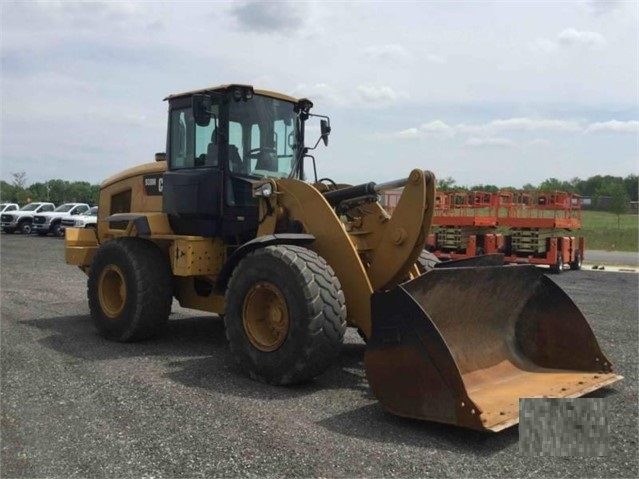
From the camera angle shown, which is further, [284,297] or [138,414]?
[284,297]

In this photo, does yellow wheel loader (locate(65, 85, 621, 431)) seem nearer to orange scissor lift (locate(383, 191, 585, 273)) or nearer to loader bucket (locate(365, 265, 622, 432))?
loader bucket (locate(365, 265, 622, 432))

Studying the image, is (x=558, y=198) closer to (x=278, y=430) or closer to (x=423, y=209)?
(x=423, y=209)

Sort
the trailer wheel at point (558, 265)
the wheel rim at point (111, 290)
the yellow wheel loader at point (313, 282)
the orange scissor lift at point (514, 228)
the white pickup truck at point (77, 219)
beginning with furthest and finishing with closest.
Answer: the white pickup truck at point (77, 219) → the orange scissor lift at point (514, 228) → the trailer wheel at point (558, 265) → the wheel rim at point (111, 290) → the yellow wheel loader at point (313, 282)

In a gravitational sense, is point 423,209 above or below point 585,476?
above

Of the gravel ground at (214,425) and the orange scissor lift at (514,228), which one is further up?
the orange scissor lift at (514,228)

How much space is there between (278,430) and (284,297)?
133 centimetres

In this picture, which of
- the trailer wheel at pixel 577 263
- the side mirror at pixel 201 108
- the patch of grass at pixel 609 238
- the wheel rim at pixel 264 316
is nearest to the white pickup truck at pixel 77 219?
the trailer wheel at pixel 577 263

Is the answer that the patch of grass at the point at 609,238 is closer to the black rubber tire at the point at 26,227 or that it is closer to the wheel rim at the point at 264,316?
the wheel rim at the point at 264,316

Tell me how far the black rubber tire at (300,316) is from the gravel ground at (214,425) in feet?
0.62

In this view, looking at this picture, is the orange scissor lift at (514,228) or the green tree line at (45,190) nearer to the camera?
the orange scissor lift at (514,228)

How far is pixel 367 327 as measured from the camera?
5.91 meters

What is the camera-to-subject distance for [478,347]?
19.0 feet

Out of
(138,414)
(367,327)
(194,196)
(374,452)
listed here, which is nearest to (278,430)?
(374,452)

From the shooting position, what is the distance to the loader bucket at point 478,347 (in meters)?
4.58
